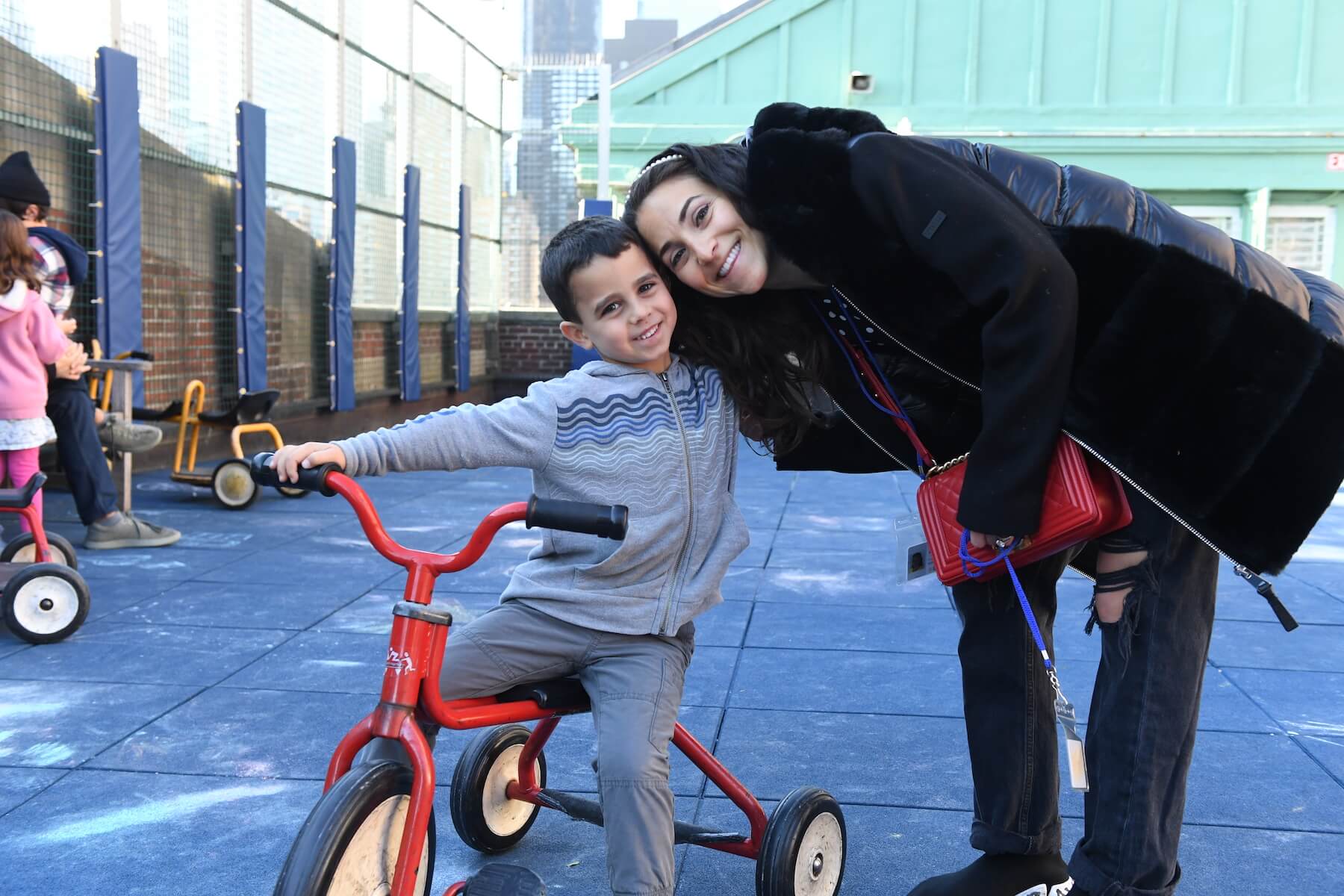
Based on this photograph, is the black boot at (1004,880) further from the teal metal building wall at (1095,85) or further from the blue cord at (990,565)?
the teal metal building wall at (1095,85)

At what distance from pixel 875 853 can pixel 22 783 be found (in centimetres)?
211

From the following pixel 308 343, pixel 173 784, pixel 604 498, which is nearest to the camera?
pixel 604 498

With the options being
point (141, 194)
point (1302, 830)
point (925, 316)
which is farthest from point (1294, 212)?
point (925, 316)

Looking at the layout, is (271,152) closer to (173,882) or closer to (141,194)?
(141,194)

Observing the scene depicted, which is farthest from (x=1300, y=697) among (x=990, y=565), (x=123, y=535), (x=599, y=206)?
(x=599, y=206)

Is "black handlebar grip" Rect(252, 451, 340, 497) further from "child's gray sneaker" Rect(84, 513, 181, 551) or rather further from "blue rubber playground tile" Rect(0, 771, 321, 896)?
"child's gray sneaker" Rect(84, 513, 181, 551)

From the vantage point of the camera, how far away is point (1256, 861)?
2.90 metres

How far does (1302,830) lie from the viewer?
10.0ft

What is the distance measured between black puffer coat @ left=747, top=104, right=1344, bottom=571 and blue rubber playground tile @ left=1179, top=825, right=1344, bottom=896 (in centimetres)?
106

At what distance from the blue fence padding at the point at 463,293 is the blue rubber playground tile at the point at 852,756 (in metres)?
11.1

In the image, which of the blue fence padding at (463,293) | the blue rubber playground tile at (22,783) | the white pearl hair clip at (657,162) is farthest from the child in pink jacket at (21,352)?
the blue fence padding at (463,293)

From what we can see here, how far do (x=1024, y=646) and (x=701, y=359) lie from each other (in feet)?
2.68

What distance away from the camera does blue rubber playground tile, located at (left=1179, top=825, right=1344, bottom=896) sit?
277cm

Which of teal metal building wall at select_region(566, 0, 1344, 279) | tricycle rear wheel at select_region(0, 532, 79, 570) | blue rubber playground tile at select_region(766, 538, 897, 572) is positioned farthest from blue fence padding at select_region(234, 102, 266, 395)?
teal metal building wall at select_region(566, 0, 1344, 279)
